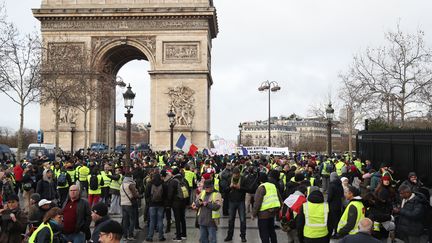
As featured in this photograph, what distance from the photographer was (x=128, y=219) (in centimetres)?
1270

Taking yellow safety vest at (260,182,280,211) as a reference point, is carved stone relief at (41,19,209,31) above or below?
above

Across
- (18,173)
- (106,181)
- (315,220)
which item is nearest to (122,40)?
(18,173)

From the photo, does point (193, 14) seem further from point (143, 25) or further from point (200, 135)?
point (200, 135)

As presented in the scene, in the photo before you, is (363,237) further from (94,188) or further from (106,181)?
(106,181)

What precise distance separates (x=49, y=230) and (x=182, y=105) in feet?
113

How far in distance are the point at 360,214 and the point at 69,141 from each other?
3590 cm

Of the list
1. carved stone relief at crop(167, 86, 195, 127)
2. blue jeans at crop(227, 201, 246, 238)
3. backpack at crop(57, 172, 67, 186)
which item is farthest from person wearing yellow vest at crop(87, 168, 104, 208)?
carved stone relief at crop(167, 86, 195, 127)

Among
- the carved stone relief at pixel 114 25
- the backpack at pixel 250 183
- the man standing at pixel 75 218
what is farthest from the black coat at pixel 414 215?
the carved stone relief at pixel 114 25

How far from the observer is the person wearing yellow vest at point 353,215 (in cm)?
786

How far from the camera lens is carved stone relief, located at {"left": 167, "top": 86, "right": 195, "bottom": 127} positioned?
135 ft

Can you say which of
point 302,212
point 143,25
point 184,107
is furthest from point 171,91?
point 302,212

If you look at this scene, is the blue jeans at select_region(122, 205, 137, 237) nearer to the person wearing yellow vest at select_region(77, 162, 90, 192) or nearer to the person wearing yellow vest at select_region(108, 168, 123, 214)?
the person wearing yellow vest at select_region(108, 168, 123, 214)

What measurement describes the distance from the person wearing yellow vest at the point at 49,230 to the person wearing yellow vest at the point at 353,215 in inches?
148

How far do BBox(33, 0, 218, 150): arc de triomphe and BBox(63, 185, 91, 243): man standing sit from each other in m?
A: 32.2
